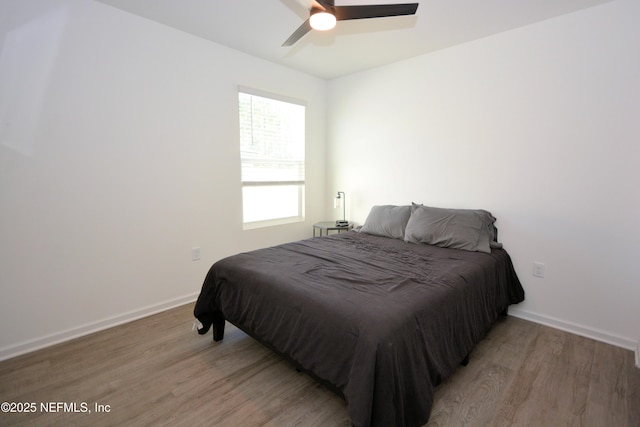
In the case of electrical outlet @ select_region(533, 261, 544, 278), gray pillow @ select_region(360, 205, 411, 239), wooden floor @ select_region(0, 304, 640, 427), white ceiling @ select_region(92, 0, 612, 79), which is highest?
white ceiling @ select_region(92, 0, 612, 79)

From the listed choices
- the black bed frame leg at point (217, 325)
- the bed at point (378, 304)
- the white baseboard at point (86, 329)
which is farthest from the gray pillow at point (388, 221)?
the white baseboard at point (86, 329)

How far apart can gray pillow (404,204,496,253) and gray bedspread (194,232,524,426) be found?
0.10m

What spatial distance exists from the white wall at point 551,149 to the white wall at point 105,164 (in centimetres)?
202

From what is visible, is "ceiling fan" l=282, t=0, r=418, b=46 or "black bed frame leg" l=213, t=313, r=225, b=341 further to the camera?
"black bed frame leg" l=213, t=313, r=225, b=341

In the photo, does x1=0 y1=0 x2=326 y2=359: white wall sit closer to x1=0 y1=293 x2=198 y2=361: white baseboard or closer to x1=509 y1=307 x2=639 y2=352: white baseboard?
x1=0 y1=293 x2=198 y2=361: white baseboard

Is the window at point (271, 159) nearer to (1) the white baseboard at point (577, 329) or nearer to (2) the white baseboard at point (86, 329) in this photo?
(2) the white baseboard at point (86, 329)

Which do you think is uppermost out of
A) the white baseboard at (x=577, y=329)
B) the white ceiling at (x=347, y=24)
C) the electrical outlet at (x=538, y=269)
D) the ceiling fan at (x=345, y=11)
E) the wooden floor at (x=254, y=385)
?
the white ceiling at (x=347, y=24)

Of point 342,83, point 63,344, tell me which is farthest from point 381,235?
point 63,344

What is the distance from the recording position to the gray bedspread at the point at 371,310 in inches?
48.7

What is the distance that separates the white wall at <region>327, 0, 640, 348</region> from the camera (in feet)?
6.93

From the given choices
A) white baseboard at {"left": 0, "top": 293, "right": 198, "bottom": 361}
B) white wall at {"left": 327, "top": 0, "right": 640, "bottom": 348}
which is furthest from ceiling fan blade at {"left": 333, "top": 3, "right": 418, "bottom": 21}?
white baseboard at {"left": 0, "top": 293, "right": 198, "bottom": 361}

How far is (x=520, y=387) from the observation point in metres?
1.73

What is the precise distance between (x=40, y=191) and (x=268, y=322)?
6.17 feet

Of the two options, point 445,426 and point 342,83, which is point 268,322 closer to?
point 445,426
